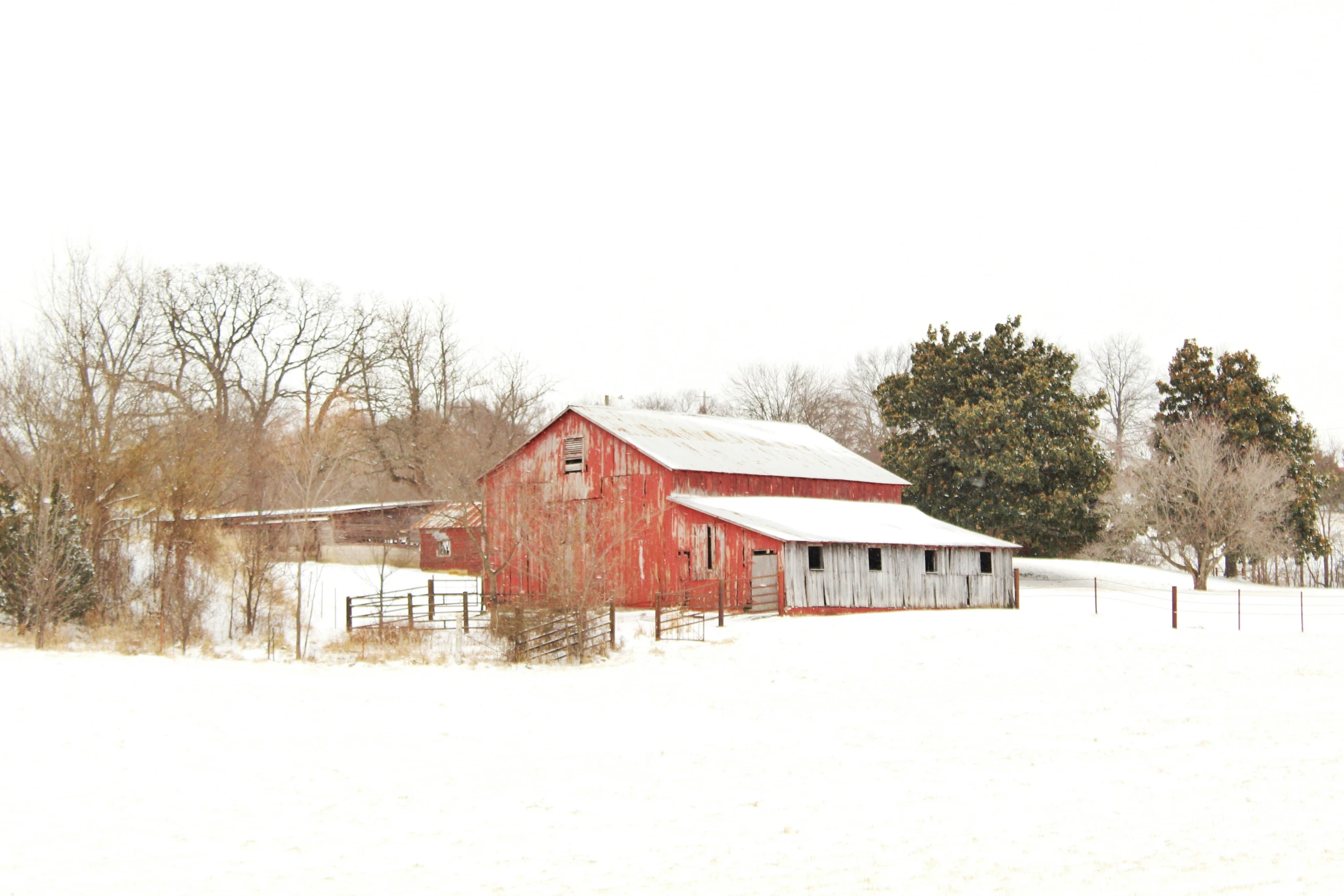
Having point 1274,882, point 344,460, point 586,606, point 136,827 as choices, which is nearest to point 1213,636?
point 586,606

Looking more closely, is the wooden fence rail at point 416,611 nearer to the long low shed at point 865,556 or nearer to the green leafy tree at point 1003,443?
the long low shed at point 865,556

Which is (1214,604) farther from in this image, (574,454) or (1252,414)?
(574,454)

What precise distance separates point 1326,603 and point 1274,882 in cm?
3701

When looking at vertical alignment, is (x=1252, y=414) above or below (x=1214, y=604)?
above

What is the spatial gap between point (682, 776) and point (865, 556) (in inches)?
805

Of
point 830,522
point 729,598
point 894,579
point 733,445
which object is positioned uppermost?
point 733,445

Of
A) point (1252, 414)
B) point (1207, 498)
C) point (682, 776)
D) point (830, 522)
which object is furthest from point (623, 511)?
point (1252, 414)

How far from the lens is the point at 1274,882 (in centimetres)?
815

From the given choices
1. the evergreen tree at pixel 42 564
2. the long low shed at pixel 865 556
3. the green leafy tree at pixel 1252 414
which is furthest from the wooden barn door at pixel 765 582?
the green leafy tree at pixel 1252 414

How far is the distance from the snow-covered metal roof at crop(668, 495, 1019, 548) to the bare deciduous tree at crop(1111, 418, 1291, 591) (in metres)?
12.7

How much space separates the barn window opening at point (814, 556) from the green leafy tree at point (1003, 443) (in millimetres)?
19336

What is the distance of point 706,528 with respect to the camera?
3186 cm

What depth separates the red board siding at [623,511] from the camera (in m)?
31.9

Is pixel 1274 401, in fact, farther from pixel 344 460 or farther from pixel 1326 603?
pixel 344 460
